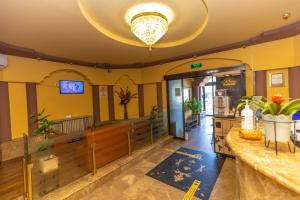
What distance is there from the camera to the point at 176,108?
5.48m

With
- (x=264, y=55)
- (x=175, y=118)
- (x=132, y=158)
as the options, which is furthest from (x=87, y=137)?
(x=264, y=55)

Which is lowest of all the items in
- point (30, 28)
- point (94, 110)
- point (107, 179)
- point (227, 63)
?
point (107, 179)

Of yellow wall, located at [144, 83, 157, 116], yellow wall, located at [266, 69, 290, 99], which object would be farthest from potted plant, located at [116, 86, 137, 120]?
yellow wall, located at [266, 69, 290, 99]

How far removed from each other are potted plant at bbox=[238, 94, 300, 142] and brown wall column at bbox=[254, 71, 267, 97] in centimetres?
280

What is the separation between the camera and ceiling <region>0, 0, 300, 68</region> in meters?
2.10

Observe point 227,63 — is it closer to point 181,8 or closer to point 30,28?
point 181,8

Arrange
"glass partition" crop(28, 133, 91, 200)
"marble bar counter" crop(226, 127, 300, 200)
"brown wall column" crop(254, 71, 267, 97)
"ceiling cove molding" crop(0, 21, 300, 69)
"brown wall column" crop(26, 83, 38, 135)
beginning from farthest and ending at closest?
"brown wall column" crop(26, 83, 38, 135) → "brown wall column" crop(254, 71, 267, 97) → "ceiling cove molding" crop(0, 21, 300, 69) → "glass partition" crop(28, 133, 91, 200) → "marble bar counter" crop(226, 127, 300, 200)

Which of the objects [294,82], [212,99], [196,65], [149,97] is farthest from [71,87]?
[294,82]

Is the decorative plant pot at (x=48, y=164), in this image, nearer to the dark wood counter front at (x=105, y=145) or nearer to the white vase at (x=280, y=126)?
the dark wood counter front at (x=105, y=145)

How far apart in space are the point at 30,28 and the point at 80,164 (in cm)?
261

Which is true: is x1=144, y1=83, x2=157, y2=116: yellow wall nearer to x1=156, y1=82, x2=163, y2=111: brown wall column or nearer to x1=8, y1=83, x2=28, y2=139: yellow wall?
x1=156, y1=82, x2=163, y2=111: brown wall column

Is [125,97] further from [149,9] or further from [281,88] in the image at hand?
[281,88]

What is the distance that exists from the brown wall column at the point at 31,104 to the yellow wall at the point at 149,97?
358 centimetres

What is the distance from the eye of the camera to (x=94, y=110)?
565 centimetres
